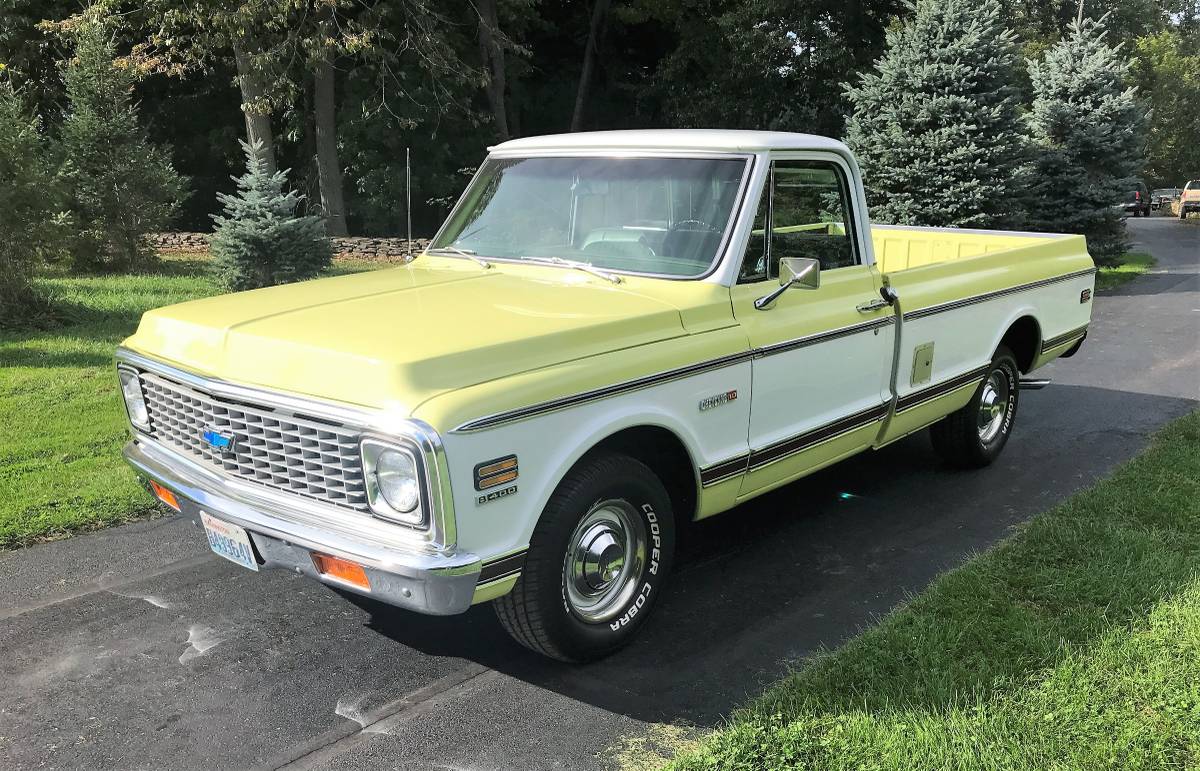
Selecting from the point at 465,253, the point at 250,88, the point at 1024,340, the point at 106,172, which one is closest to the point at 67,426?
the point at 465,253

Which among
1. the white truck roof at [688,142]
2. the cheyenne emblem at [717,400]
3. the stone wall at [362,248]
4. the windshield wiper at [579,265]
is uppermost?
the white truck roof at [688,142]

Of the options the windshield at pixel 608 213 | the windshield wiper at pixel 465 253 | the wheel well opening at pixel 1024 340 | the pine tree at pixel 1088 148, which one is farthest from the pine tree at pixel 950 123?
the windshield wiper at pixel 465 253

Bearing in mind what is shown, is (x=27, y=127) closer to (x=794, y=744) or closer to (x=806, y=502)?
(x=806, y=502)

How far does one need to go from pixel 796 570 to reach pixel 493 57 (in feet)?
71.8

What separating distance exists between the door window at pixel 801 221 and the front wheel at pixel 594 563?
→ 1.18 metres

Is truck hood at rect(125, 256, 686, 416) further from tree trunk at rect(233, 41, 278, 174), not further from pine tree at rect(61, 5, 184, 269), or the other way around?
tree trunk at rect(233, 41, 278, 174)

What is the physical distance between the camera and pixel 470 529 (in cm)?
315

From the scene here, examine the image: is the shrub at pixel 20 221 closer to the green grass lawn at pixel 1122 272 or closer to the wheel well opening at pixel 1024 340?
the wheel well opening at pixel 1024 340

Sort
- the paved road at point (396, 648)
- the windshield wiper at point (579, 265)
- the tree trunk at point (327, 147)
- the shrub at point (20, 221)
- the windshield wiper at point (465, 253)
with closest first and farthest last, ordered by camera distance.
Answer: the paved road at point (396, 648) → the windshield wiper at point (579, 265) → the windshield wiper at point (465, 253) → the shrub at point (20, 221) → the tree trunk at point (327, 147)

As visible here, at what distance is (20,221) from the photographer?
10562 mm

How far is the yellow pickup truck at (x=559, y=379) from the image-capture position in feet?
10.5

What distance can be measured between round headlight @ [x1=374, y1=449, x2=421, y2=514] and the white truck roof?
224 centimetres

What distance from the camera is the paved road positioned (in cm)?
338

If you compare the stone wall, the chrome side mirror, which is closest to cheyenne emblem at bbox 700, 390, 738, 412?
the chrome side mirror
